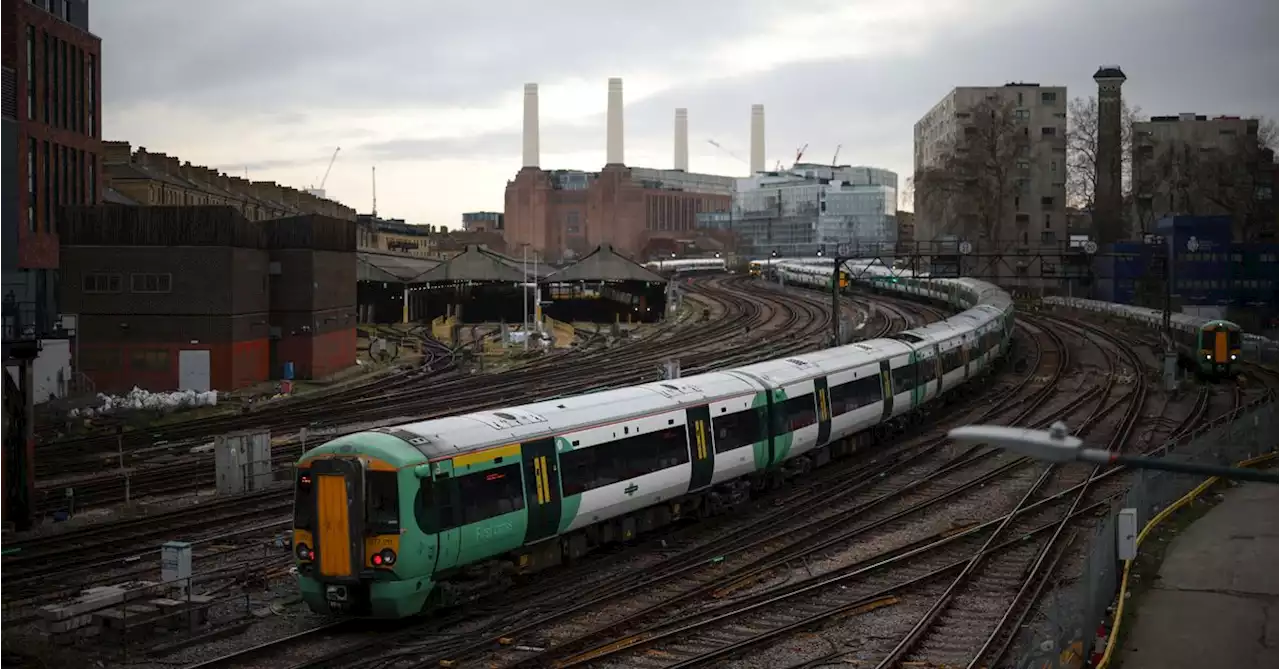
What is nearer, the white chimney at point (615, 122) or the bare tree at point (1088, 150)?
the bare tree at point (1088, 150)

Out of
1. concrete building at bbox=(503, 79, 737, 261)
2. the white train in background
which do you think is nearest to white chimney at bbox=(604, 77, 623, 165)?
concrete building at bbox=(503, 79, 737, 261)

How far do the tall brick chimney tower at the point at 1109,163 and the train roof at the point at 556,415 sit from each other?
85.2 m

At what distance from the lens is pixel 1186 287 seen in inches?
2958

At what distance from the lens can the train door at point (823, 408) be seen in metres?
28.0

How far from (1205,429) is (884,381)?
33.9 feet

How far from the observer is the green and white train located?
53.6ft

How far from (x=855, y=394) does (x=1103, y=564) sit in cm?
1291

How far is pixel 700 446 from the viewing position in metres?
22.9

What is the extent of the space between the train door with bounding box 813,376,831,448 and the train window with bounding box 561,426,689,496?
20.8ft

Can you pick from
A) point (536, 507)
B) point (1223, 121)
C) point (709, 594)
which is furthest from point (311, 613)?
point (1223, 121)

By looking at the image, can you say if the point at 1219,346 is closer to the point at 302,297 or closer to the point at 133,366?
the point at 302,297

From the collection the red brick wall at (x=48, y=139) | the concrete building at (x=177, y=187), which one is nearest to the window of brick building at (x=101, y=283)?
the red brick wall at (x=48, y=139)

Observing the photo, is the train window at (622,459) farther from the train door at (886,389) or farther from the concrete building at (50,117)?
the concrete building at (50,117)

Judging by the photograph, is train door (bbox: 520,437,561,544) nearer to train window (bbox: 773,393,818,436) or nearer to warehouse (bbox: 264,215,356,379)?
train window (bbox: 773,393,818,436)
